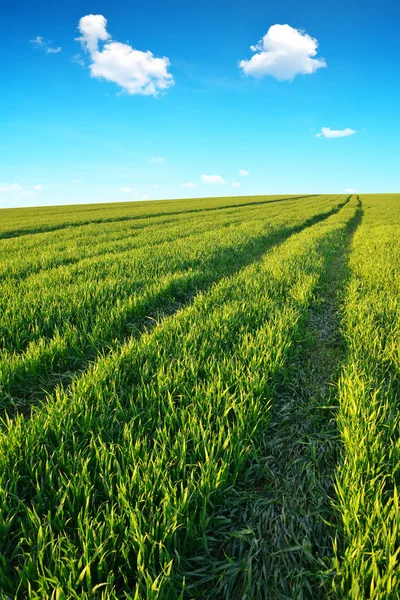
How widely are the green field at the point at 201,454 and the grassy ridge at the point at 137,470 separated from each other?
0.01 m

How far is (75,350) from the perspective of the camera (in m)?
4.11

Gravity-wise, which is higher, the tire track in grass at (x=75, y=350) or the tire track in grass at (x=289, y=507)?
the tire track in grass at (x=75, y=350)

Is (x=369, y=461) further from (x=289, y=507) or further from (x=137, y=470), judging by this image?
(x=137, y=470)

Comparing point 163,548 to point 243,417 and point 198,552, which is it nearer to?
point 198,552

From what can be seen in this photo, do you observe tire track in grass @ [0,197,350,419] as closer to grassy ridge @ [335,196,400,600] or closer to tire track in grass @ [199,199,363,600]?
tire track in grass @ [199,199,363,600]

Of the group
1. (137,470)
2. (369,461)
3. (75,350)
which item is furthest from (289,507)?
(75,350)

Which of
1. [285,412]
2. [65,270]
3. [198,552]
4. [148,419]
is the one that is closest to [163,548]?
[198,552]

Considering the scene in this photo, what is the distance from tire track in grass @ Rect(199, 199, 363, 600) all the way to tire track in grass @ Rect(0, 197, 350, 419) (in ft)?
6.08

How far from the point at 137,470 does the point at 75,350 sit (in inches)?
98.9

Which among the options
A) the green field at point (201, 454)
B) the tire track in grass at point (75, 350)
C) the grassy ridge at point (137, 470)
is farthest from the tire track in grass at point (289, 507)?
the tire track in grass at point (75, 350)

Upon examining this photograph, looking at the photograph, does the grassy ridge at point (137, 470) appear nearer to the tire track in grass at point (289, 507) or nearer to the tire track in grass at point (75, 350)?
the tire track in grass at point (289, 507)

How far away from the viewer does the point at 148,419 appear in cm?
258

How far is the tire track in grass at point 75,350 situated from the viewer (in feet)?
11.2

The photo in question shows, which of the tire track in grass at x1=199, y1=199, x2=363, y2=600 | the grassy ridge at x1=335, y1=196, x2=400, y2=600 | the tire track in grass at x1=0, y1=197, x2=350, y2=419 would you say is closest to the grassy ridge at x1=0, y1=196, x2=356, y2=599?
the tire track in grass at x1=199, y1=199, x2=363, y2=600
